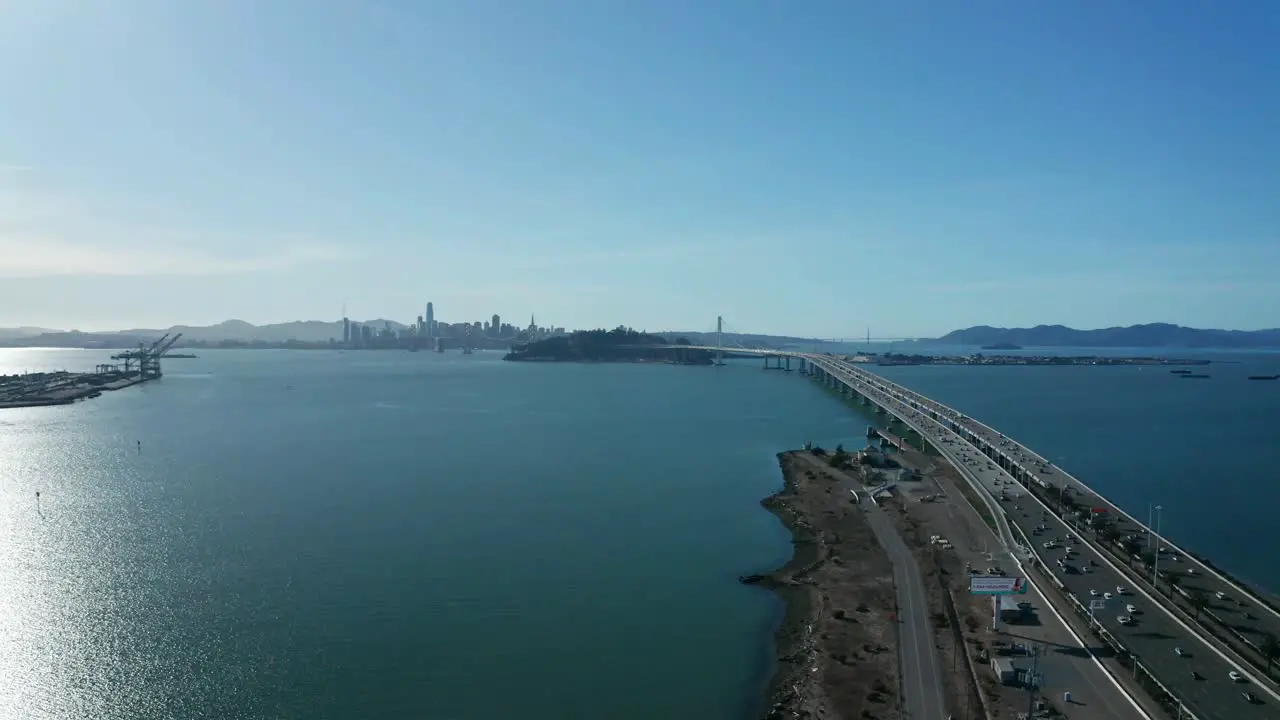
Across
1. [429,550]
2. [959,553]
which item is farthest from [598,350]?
[959,553]

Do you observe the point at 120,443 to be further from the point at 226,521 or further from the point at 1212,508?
the point at 1212,508

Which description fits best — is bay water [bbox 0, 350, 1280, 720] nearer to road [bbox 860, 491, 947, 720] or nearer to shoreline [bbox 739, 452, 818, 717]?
shoreline [bbox 739, 452, 818, 717]

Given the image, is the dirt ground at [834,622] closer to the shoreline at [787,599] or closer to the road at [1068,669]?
the shoreline at [787,599]

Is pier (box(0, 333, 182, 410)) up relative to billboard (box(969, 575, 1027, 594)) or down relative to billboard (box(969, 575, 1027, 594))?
up

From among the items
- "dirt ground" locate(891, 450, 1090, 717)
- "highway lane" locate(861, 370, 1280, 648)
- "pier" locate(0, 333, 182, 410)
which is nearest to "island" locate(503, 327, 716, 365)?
"pier" locate(0, 333, 182, 410)

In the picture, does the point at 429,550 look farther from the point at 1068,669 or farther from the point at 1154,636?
the point at 1154,636

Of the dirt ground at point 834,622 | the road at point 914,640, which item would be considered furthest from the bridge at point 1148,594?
the dirt ground at point 834,622

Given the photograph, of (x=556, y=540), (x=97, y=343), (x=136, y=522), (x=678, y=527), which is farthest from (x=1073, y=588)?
(x=97, y=343)
